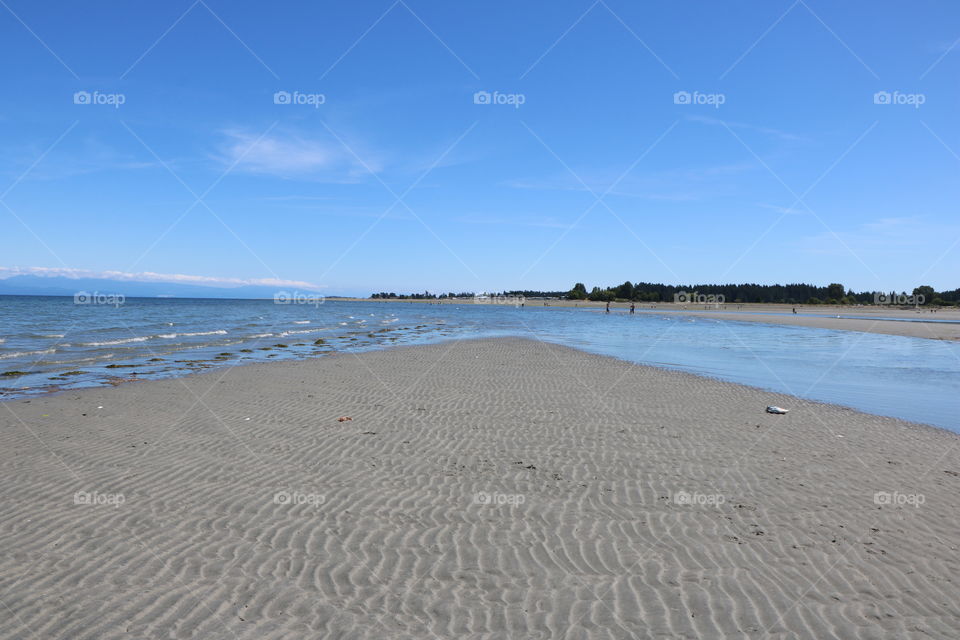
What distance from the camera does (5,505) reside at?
7578mm

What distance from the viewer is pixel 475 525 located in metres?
7.09

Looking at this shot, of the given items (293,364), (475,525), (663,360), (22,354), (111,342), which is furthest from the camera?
(111,342)

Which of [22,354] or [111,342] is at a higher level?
[111,342]

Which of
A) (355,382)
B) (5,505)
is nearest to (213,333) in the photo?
(355,382)

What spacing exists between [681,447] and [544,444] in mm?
2656

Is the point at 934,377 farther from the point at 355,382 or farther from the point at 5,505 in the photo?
the point at 5,505

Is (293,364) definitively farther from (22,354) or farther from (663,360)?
(663,360)

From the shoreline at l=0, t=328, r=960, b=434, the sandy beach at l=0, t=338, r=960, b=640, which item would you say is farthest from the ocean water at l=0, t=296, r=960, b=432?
the sandy beach at l=0, t=338, r=960, b=640

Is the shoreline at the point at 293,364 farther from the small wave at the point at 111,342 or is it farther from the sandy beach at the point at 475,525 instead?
the small wave at the point at 111,342

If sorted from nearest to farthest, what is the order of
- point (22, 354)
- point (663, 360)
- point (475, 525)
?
1. point (475, 525)
2. point (22, 354)
3. point (663, 360)

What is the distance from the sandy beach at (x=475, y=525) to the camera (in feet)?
16.8

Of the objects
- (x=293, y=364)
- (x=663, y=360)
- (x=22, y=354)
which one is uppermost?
(x=663, y=360)

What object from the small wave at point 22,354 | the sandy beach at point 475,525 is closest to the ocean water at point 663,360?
the small wave at point 22,354

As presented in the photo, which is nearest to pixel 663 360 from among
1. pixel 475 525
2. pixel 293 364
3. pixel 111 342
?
pixel 293 364
